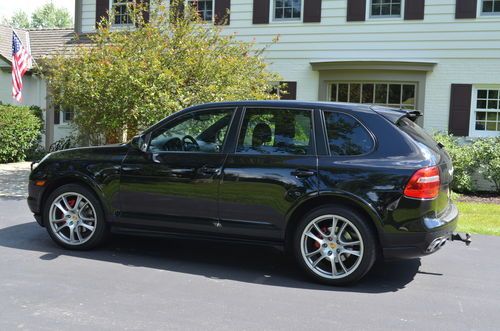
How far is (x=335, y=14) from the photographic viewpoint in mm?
14805

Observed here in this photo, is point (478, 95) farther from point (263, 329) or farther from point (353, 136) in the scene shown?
point (263, 329)

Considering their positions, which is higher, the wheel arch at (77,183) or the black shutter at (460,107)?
the black shutter at (460,107)

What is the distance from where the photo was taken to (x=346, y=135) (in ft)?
17.6

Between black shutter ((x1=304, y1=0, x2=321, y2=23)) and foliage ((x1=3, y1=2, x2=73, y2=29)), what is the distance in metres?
60.4

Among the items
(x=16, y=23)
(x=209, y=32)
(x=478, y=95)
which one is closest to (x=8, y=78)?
(x=209, y=32)

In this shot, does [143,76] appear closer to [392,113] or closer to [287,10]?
[392,113]

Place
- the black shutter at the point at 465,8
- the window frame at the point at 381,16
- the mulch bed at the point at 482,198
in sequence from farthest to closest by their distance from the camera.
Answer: the window frame at the point at 381,16 < the black shutter at the point at 465,8 < the mulch bed at the point at 482,198

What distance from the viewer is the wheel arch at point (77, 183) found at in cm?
610

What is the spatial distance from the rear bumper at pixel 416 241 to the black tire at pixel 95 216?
120 inches

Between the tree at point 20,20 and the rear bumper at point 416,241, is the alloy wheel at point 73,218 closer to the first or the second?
the rear bumper at point 416,241

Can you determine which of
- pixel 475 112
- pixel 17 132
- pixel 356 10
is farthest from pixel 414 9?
pixel 17 132

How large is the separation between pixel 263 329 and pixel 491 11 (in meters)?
12.3

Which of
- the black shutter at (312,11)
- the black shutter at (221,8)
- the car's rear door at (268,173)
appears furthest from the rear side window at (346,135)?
the black shutter at (221,8)

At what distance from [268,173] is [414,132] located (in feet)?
4.84
